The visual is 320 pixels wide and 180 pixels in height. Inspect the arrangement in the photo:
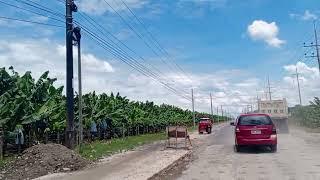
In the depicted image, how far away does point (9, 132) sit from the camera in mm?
22578

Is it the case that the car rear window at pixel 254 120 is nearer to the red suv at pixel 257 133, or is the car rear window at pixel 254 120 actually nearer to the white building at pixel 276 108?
the red suv at pixel 257 133

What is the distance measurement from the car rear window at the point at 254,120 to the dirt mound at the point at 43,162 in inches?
332

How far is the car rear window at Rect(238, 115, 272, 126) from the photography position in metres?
24.0

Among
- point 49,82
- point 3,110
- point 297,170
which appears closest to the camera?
point 297,170

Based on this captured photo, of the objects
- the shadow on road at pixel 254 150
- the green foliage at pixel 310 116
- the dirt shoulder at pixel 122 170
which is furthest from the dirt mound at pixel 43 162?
the green foliage at pixel 310 116

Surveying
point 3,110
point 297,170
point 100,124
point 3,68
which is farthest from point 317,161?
point 100,124

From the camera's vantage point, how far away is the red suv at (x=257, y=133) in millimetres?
23672

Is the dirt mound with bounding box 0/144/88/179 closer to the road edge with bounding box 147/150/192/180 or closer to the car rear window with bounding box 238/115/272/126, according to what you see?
the road edge with bounding box 147/150/192/180

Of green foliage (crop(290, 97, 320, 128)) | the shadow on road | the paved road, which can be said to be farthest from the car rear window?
green foliage (crop(290, 97, 320, 128))

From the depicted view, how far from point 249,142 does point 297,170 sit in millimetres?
8133

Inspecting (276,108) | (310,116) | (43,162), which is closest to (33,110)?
(43,162)

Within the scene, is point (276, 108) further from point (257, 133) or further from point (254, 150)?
point (257, 133)

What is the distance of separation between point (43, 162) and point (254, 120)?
10573 mm

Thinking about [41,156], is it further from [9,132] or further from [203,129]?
[203,129]
